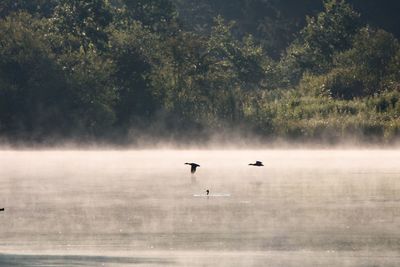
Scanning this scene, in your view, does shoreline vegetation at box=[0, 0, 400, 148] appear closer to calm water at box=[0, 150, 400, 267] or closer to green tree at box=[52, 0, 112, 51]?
green tree at box=[52, 0, 112, 51]

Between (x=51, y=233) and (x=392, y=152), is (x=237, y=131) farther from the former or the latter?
(x=51, y=233)

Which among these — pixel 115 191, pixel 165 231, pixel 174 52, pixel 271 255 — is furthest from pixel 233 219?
pixel 174 52

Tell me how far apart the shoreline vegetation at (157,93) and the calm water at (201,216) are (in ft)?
81.8

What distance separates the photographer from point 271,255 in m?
25.6

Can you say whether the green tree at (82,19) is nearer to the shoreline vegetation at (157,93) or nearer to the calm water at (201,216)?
the shoreline vegetation at (157,93)

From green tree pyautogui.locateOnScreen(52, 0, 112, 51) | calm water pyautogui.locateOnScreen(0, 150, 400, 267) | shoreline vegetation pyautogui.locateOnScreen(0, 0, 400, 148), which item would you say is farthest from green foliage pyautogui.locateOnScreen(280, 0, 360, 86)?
calm water pyautogui.locateOnScreen(0, 150, 400, 267)

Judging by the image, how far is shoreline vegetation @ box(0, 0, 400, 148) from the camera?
3307 inches

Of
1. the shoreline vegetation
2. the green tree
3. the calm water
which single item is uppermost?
the green tree

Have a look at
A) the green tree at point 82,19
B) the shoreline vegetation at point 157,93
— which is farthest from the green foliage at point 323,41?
the green tree at point 82,19

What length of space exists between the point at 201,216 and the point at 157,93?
187ft

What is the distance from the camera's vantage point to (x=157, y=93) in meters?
90.2

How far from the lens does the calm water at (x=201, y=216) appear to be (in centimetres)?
2566

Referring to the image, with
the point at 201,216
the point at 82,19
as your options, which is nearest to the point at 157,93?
the point at 82,19

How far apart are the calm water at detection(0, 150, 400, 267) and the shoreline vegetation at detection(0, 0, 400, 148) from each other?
2494 cm
